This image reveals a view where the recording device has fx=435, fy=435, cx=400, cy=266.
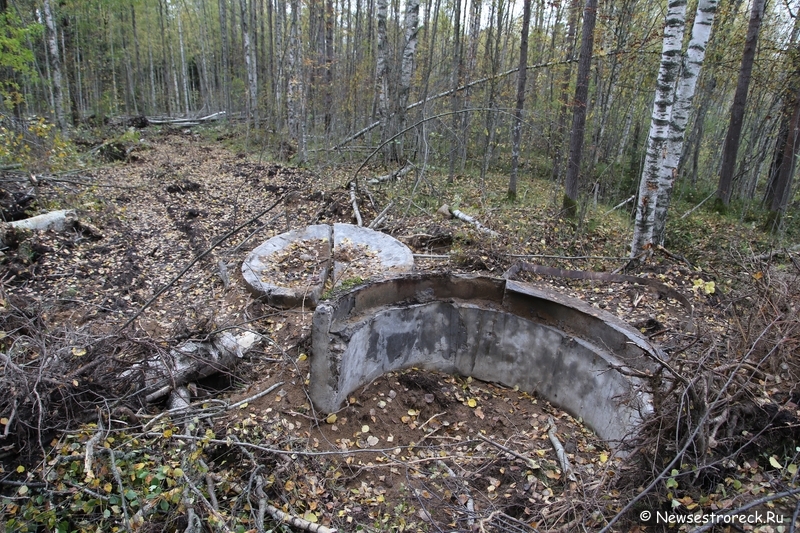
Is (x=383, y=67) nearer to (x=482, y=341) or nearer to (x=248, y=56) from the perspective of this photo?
(x=248, y=56)

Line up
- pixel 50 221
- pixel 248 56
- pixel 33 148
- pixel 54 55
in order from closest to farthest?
pixel 50 221, pixel 33 148, pixel 54 55, pixel 248 56

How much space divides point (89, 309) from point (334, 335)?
3.71 metres

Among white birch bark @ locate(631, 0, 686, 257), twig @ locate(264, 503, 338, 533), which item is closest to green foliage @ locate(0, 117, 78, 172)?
twig @ locate(264, 503, 338, 533)

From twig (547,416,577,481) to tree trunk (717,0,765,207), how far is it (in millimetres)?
9638

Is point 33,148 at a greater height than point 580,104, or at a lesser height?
lesser

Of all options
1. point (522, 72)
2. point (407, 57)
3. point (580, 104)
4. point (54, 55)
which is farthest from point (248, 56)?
point (580, 104)

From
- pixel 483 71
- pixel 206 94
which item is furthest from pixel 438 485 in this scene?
pixel 206 94

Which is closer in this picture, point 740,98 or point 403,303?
point 403,303

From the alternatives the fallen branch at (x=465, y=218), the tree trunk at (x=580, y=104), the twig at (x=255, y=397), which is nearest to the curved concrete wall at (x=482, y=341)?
the twig at (x=255, y=397)

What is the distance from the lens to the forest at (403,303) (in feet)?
8.66

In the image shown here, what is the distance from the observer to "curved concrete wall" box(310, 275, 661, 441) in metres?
3.96

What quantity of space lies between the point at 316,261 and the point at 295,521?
403 cm

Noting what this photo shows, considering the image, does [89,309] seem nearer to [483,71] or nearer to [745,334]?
[745,334]

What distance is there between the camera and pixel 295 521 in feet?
9.23
